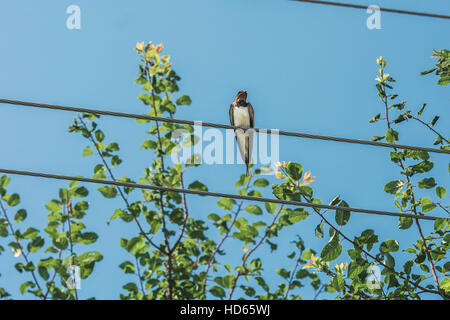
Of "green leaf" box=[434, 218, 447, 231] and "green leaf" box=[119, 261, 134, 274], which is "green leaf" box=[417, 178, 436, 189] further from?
"green leaf" box=[119, 261, 134, 274]

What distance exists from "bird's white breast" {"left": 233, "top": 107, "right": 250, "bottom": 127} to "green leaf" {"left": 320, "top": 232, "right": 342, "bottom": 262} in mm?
2329

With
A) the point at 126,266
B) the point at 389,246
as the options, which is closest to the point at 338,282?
the point at 389,246

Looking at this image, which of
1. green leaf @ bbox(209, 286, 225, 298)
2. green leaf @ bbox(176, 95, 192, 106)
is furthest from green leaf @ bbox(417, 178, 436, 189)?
green leaf @ bbox(176, 95, 192, 106)

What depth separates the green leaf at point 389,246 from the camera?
4848 millimetres

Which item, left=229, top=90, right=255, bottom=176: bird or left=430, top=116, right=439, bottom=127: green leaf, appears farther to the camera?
left=229, top=90, right=255, bottom=176: bird

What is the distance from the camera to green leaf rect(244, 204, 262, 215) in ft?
19.0

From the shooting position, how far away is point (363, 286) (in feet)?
16.5

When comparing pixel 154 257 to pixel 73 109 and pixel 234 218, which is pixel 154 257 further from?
pixel 73 109

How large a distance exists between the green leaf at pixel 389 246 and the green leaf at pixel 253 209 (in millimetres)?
1333

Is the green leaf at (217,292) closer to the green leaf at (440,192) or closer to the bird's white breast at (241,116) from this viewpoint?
the bird's white breast at (241,116)

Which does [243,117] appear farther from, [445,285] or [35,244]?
[445,285]

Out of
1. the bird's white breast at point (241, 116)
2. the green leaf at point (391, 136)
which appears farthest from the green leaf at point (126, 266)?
the green leaf at point (391, 136)

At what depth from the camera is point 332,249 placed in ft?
15.3
